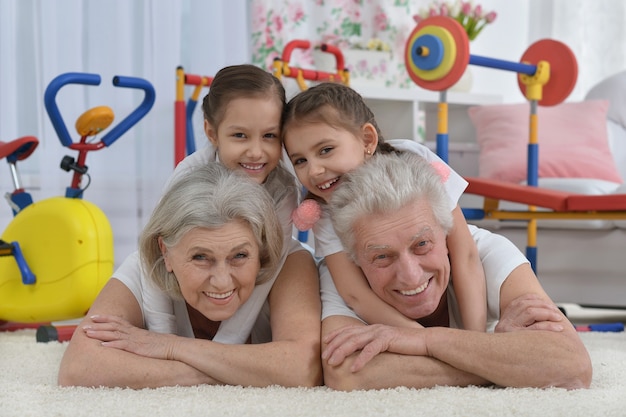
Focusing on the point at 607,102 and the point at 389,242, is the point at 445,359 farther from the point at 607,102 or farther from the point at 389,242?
the point at 607,102

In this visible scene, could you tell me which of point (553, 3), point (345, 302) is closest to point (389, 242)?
point (345, 302)

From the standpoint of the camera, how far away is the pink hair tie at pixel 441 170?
1974mm

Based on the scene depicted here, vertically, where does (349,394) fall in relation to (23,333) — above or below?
above

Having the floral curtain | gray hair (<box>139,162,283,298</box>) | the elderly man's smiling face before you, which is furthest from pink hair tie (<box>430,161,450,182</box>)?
the floral curtain

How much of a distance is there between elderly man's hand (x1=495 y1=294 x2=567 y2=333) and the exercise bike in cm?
151

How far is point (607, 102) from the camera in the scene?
430 cm

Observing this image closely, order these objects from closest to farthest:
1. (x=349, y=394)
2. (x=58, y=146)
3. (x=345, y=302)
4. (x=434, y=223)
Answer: (x=349, y=394) → (x=434, y=223) → (x=345, y=302) → (x=58, y=146)

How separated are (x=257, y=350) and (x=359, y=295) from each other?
0.27 metres

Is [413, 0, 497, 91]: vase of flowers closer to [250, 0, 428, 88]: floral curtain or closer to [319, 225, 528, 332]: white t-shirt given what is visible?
[250, 0, 428, 88]: floral curtain

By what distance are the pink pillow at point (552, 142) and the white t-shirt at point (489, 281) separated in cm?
210

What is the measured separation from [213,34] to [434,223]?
253 centimetres

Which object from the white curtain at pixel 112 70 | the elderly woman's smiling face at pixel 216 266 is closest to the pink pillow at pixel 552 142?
the white curtain at pixel 112 70

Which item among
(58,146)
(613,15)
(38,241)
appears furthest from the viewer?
(613,15)

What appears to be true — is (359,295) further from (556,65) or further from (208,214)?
(556,65)
